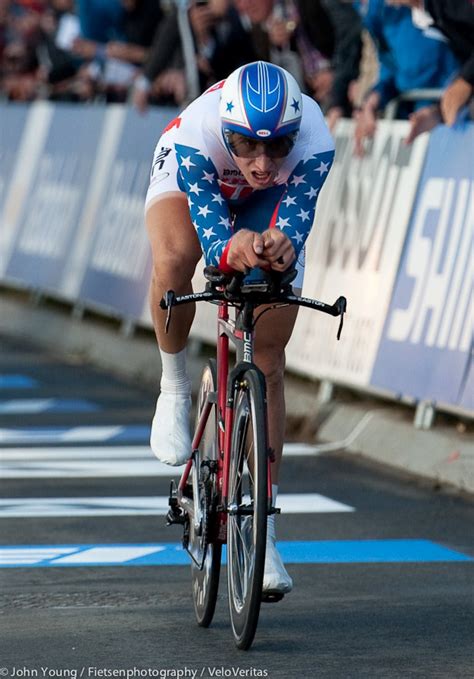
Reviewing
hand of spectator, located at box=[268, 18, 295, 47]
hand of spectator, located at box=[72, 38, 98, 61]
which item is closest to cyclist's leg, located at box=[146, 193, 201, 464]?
hand of spectator, located at box=[268, 18, 295, 47]

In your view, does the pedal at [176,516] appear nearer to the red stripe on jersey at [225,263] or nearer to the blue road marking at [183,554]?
the blue road marking at [183,554]

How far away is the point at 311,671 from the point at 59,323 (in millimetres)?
11805

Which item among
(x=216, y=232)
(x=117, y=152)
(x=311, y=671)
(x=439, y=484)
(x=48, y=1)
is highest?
(x=48, y=1)

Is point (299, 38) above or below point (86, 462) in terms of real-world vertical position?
above

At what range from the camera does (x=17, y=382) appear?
46.6 ft

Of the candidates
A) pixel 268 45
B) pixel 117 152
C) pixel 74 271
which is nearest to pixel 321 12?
pixel 268 45

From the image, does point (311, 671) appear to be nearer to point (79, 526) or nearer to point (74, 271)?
point (79, 526)

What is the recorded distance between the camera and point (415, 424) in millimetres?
10383

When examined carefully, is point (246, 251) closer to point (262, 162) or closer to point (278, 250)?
point (278, 250)

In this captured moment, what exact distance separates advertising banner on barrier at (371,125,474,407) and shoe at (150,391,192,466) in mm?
3132

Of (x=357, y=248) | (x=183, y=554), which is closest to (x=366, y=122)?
(x=357, y=248)

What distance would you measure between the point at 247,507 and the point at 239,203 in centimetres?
129

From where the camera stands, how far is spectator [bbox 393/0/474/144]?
10.1 meters

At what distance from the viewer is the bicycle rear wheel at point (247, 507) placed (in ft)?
18.6
